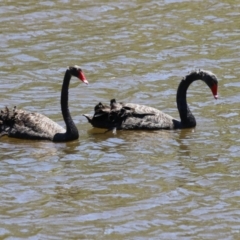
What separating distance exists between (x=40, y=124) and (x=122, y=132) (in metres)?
1.02

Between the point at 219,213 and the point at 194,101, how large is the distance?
452cm

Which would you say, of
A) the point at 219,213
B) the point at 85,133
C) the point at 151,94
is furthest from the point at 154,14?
the point at 219,213

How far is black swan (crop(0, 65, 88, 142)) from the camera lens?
36.5 feet

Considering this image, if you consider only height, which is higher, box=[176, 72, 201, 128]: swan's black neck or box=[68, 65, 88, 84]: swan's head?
box=[68, 65, 88, 84]: swan's head

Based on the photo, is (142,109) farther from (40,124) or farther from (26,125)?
(26,125)

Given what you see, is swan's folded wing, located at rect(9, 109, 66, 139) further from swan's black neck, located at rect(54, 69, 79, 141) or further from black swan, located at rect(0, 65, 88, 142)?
swan's black neck, located at rect(54, 69, 79, 141)

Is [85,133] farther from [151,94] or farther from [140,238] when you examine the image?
[140,238]

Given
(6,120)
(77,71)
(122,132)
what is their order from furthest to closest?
(122,132), (6,120), (77,71)

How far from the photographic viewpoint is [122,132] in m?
11.7

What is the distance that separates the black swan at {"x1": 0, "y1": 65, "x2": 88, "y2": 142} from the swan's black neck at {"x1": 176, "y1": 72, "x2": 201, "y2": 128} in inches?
53.5

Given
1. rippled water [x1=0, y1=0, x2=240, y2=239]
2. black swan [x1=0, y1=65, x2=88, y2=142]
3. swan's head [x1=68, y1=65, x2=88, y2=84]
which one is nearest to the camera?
rippled water [x1=0, y1=0, x2=240, y2=239]

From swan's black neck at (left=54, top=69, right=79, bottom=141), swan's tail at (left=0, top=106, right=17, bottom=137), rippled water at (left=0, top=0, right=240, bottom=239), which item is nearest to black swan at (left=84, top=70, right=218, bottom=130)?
rippled water at (left=0, top=0, right=240, bottom=239)

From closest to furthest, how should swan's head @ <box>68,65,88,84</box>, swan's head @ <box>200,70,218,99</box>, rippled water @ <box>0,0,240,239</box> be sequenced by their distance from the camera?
rippled water @ <box>0,0,240,239</box>, swan's head @ <box>68,65,88,84</box>, swan's head @ <box>200,70,218,99</box>

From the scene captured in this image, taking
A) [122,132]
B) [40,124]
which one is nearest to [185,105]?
[122,132]
